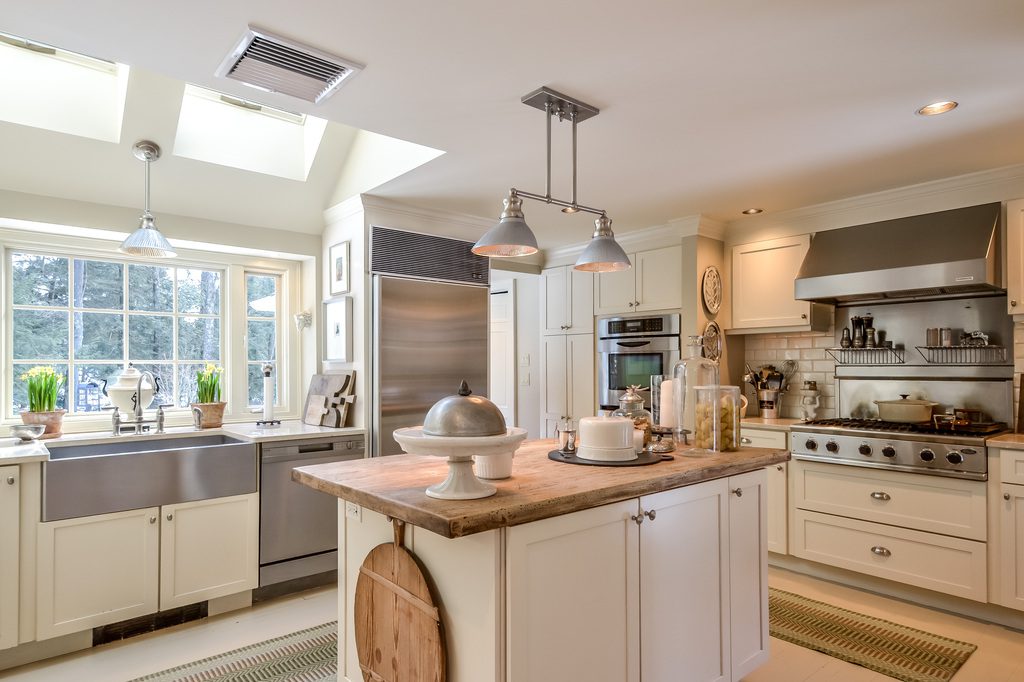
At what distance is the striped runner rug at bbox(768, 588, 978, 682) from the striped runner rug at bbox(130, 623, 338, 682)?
2.19m

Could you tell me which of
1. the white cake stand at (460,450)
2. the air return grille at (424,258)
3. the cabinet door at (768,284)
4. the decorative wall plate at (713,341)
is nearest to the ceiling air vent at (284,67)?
the white cake stand at (460,450)

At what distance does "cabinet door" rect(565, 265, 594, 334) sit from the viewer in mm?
5117

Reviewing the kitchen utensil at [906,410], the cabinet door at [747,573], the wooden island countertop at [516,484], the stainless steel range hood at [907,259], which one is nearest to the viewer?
the wooden island countertop at [516,484]

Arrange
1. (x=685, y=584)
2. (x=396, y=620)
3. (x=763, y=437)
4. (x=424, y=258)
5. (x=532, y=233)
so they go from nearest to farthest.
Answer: (x=396, y=620) < (x=685, y=584) < (x=532, y=233) < (x=763, y=437) < (x=424, y=258)

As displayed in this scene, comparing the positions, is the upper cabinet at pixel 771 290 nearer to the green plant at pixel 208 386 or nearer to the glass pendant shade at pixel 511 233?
the glass pendant shade at pixel 511 233

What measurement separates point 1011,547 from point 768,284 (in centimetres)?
207

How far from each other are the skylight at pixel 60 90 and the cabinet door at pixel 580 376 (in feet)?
11.6

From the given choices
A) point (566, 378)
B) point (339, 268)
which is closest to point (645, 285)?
point (566, 378)

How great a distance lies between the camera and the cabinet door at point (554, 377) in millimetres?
5328

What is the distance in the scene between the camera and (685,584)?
2143 mm

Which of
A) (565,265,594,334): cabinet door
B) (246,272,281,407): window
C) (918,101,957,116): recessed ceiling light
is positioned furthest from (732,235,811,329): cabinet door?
(246,272,281,407): window

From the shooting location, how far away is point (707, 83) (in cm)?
231

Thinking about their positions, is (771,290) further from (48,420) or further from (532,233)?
(48,420)

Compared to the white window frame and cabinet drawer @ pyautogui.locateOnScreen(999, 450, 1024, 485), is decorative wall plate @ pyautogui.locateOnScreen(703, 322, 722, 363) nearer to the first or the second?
cabinet drawer @ pyautogui.locateOnScreen(999, 450, 1024, 485)
